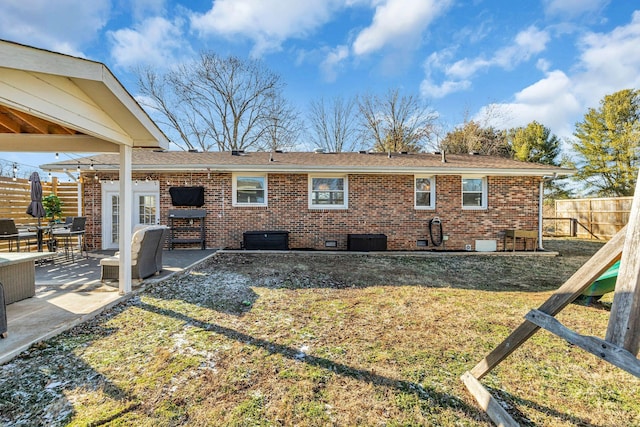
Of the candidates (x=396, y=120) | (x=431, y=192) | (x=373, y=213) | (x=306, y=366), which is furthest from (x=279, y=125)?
(x=306, y=366)

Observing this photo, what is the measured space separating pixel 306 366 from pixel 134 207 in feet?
29.8

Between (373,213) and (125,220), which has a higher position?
(373,213)

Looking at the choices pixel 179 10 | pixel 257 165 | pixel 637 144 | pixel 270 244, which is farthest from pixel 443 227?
pixel 637 144

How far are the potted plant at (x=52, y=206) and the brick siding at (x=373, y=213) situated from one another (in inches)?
219

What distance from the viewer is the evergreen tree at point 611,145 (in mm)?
17812

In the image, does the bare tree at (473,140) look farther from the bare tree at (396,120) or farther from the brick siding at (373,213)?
the brick siding at (373,213)

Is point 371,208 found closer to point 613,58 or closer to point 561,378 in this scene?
point 561,378

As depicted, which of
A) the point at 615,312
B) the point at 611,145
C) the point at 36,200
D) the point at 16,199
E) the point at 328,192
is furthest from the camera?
the point at 611,145

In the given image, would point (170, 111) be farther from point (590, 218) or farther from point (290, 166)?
point (590, 218)

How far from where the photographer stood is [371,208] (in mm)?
9656

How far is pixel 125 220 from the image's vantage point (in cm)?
450

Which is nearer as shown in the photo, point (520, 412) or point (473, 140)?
point (520, 412)

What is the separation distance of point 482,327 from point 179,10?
48.4 feet

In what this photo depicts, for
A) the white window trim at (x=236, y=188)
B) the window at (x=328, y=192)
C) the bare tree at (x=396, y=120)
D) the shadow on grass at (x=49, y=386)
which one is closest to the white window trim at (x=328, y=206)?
the window at (x=328, y=192)
